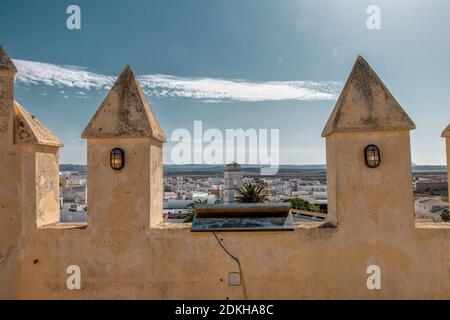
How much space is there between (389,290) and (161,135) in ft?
16.0

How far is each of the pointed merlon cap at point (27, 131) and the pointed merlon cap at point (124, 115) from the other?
2.78 feet

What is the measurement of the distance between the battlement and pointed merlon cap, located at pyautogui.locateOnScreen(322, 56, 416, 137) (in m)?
0.02

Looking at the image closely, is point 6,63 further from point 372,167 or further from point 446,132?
point 446,132

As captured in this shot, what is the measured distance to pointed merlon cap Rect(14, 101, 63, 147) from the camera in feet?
19.0

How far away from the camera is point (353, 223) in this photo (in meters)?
5.65

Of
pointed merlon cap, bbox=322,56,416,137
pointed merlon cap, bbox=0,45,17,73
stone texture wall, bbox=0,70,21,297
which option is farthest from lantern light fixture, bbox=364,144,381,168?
pointed merlon cap, bbox=0,45,17,73

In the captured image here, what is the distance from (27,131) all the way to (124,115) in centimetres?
170

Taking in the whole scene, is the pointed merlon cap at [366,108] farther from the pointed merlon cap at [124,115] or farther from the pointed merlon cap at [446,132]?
the pointed merlon cap at [124,115]

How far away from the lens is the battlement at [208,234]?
5594mm

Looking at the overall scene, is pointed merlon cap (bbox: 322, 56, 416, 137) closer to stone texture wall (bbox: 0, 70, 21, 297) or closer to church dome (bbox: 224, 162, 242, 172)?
stone texture wall (bbox: 0, 70, 21, 297)

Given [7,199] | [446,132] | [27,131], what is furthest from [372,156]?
[7,199]
